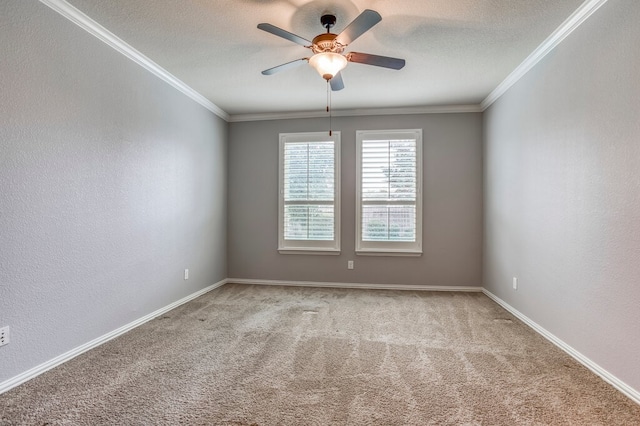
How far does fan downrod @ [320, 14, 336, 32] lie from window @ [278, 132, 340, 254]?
2292 mm

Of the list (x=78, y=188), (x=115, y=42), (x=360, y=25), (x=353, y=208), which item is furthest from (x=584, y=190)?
(x=115, y=42)

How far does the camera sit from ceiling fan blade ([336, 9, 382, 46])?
6.27ft

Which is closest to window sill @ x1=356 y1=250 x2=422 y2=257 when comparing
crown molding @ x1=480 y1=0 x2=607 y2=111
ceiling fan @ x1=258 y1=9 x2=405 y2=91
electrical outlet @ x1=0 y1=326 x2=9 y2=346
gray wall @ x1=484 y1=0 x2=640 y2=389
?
gray wall @ x1=484 y1=0 x2=640 y2=389

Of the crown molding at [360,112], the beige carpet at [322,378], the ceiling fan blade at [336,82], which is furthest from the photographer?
the crown molding at [360,112]

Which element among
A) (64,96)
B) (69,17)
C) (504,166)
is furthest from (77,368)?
(504,166)

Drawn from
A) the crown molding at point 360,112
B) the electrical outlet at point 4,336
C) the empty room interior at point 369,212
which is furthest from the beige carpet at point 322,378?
the crown molding at point 360,112

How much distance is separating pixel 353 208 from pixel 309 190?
71 centimetres

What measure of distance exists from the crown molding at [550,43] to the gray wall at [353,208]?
32.5 inches

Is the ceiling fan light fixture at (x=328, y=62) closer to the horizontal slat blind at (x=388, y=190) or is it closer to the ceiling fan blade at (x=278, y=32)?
the ceiling fan blade at (x=278, y=32)

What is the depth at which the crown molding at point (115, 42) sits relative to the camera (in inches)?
90.3

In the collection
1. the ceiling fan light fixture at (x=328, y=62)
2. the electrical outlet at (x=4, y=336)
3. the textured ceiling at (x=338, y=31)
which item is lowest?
the electrical outlet at (x=4, y=336)

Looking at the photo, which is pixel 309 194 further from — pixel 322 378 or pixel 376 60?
pixel 322 378

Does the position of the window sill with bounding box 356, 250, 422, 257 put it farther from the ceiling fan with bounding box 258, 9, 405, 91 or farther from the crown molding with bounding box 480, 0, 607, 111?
the ceiling fan with bounding box 258, 9, 405, 91

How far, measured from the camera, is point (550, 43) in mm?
2748
